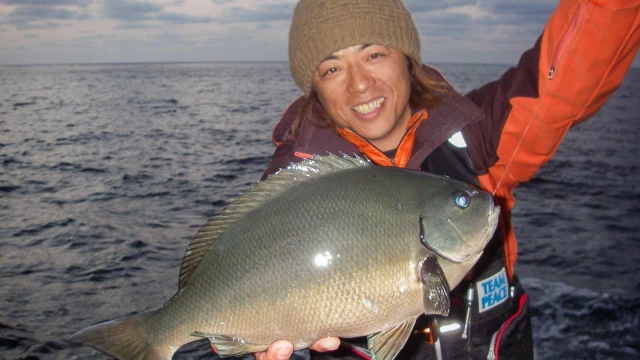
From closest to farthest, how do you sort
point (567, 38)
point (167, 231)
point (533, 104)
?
point (567, 38) < point (533, 104) < point (167, 231)

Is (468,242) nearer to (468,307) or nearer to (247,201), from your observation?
(468,307)

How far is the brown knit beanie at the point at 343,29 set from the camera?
3.20 m

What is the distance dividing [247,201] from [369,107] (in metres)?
1.10

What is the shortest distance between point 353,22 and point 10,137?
23.5 meters

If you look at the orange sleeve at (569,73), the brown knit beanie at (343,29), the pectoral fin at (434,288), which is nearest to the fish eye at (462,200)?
the pectoral fin at (434,288)

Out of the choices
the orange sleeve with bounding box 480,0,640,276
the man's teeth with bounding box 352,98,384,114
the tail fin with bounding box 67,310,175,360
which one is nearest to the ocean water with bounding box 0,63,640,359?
the orange sleeve with bounding box 480,0,640,276

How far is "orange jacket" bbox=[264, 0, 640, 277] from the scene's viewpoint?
8.16 feet

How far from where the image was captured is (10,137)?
22359mm

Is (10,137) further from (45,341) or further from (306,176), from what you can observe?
(306,176)

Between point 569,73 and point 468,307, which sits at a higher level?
point 569,73

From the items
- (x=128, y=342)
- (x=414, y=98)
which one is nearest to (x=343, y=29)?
(x=414, y=98)

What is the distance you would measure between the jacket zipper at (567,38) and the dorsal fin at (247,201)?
1101 millimetres

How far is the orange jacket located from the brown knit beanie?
1.35 feet

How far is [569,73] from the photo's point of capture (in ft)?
8.63
